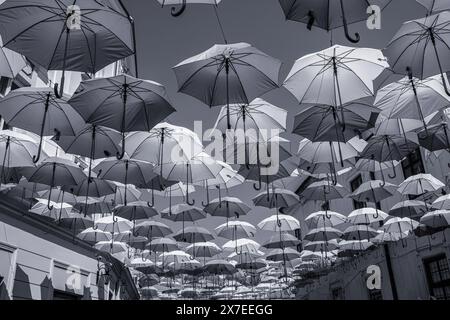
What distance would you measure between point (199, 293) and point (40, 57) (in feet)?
129

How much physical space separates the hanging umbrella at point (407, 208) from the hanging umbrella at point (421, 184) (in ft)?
5.15

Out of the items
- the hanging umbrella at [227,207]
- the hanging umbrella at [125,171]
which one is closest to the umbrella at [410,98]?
the hanging umbrella at [125,171]

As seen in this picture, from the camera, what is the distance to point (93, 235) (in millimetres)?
14836

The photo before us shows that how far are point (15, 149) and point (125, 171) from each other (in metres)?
2.83

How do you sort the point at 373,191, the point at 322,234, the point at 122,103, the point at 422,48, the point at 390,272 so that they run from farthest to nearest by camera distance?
the point at 390,272 → the point at 322,234 → the point at 373,191 → the point at 122,103 → the point at 422,48

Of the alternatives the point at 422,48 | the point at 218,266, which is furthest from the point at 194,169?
the point at 218,266

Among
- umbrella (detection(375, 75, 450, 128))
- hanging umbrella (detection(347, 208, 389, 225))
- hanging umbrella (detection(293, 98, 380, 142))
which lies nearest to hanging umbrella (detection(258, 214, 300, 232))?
hanging umbrella (detection(347, 208, 389, 225))

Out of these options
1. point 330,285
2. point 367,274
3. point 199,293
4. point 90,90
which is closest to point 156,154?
point 90,90

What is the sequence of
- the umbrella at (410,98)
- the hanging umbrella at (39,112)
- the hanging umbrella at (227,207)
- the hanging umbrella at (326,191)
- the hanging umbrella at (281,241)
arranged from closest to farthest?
the hanging umbrella at (39,112)
the umbrella at (410,98)
the hanging umbrella at (326,191)
the hanging umbrella at (227,207)
the hanging umbrella at (281,241)

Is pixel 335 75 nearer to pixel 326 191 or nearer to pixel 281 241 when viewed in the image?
pixel 326 191

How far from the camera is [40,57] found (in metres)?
6.25

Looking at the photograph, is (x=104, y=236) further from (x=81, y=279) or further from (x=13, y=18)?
(x=13, y=18)

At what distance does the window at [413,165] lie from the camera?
61.0ft

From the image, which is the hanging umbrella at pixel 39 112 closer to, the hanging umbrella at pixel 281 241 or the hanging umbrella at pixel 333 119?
the hanging umbrella at pixel 333 119
